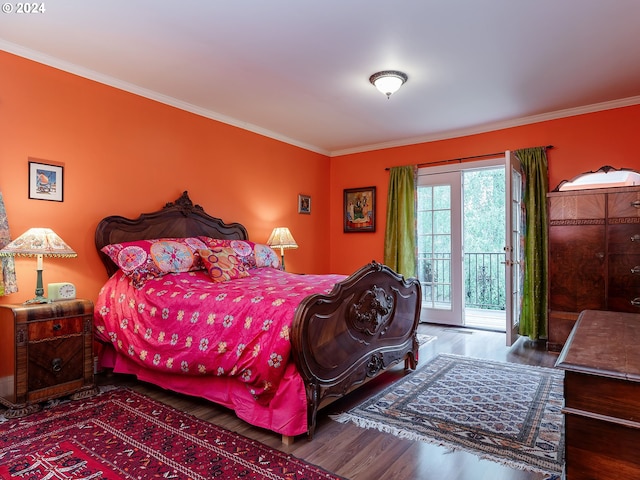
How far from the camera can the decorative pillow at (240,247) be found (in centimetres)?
388

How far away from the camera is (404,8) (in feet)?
8.07

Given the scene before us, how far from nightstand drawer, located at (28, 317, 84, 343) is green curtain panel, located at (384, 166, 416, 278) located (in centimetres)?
389

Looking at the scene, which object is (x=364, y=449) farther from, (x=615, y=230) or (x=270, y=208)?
(x=270, y=208)

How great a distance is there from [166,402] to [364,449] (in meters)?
1.45

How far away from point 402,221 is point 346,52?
2.90 metres

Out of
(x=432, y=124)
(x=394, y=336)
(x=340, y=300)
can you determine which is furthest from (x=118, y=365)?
(x=432, y=124)

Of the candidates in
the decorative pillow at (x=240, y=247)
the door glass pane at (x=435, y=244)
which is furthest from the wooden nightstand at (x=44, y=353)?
the door glass pane at (x=435, y=244)

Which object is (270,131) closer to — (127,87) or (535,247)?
(127,87)

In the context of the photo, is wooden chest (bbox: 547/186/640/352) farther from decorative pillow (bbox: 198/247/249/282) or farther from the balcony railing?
decorative pillow (bbox: 198/247/249/282)

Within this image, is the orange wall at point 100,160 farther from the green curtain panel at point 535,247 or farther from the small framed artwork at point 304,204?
the green curtain panel at point 535,247

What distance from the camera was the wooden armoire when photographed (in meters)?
3.59

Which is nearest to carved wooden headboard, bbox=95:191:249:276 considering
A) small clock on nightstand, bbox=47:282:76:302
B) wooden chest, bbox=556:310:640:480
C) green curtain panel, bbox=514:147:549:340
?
small clock on nightstand, bbox=47:282:76:302

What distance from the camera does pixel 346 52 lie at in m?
3.03

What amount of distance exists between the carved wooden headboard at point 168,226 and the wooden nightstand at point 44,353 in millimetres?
710
